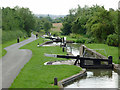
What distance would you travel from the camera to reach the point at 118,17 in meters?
32.4

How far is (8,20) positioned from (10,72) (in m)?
40.5

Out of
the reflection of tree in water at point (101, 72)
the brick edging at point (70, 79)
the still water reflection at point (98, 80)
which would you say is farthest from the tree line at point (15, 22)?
the brick edging at point (70, 79)

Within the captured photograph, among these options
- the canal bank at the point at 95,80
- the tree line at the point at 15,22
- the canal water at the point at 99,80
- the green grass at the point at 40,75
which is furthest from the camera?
the tree line at the point at 15,22

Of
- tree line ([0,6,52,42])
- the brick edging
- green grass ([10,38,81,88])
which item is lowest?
the brick edging

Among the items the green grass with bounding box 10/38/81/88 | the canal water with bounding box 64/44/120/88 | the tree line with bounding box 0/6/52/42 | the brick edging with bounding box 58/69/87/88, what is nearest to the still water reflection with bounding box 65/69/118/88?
the canal water with bounding box 64/44/120/88

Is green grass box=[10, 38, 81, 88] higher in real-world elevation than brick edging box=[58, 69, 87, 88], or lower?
higher

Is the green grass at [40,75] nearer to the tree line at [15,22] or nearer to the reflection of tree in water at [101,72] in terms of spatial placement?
the reflection of tree in water at [101,72]

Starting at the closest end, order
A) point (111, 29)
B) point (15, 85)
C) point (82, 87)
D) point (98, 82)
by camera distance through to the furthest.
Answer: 1. point (15, 85)
2. point (82, 87)
3. point (98, 82)
4. point (111, 29)

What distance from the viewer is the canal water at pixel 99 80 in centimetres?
1898

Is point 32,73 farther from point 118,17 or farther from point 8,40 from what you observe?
point 8,40

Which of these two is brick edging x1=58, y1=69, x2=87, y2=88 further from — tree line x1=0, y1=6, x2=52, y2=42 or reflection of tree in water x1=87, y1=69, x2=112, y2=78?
tree line x1=0, y1=6, x2=52, y2=42

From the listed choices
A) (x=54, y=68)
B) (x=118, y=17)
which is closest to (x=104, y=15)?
(x=118, y=17)

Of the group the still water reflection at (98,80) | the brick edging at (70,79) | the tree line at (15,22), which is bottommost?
the still water reflection at (98,80)

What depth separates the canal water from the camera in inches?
747
